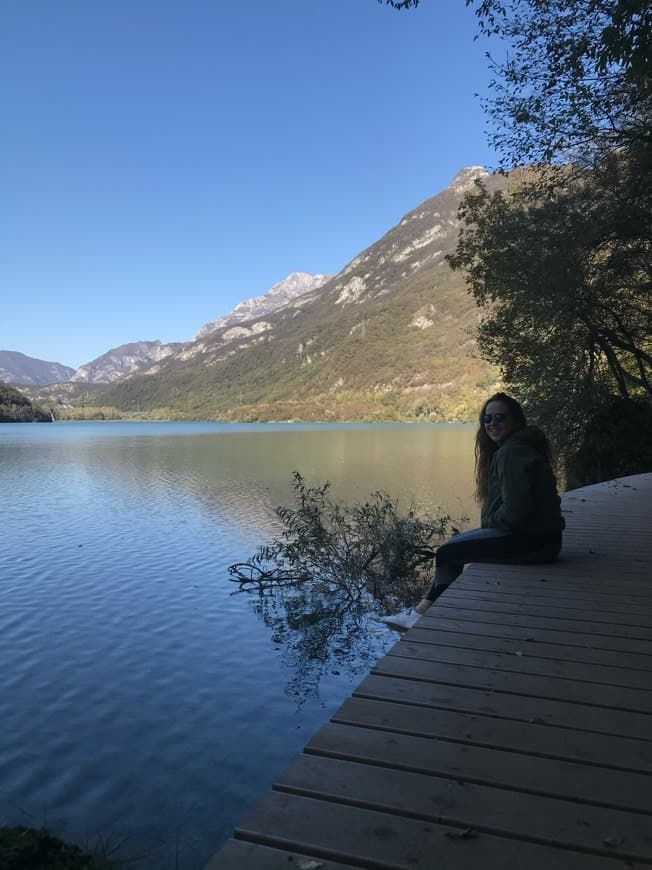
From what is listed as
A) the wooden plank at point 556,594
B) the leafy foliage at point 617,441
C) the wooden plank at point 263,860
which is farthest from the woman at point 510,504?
the leafy foliage at point 617,441

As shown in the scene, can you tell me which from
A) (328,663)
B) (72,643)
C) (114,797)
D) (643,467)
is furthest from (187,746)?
(643,467)

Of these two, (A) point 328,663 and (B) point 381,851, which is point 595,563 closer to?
(A) point 328,663

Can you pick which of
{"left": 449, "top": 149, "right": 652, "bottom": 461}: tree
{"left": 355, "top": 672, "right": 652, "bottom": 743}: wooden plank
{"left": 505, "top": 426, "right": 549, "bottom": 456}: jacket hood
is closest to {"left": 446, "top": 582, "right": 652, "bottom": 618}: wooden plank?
{"left": 505, "top": 426, "right": 549, "bottom": 456}: jacket hood

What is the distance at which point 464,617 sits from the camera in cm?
400

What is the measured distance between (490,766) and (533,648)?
54.0 inches

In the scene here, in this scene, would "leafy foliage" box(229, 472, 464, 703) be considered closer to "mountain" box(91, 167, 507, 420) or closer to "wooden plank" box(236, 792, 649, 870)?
"wooden plank" box(236, 792, 649, 870)

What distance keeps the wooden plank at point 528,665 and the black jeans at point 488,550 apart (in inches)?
66.4

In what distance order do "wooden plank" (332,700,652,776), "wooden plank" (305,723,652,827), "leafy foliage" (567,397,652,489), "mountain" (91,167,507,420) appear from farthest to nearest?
"mountain" (91,167,507,420)
"leafy foliage" (567,397,652,489)
"wooden plank" (332,700,652,776)
"wooden plank" (305,723,652,827)

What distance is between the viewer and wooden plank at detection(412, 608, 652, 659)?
3424mm

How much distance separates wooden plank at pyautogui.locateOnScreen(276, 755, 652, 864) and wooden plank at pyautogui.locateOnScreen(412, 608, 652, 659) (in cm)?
159

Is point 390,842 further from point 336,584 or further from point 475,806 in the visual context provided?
point 336,584

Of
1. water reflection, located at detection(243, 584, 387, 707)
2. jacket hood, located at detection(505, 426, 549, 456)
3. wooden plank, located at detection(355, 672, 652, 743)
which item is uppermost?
jacket hood, located at detection(505, 426, 549, 456)

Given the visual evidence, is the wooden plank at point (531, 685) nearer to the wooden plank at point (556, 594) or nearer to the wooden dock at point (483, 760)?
the wooden dock at point (483, 760)

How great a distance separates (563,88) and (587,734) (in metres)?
10.6
